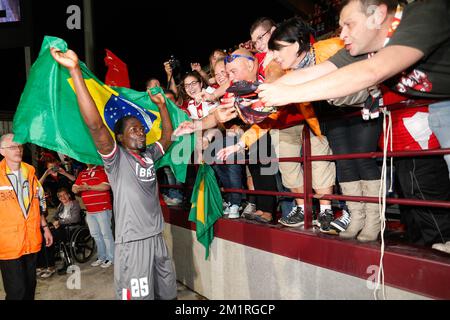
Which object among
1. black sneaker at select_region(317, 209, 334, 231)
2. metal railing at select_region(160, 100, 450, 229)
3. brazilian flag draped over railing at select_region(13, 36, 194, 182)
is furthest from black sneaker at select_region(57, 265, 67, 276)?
black sneaker at select_region(317, 209, 334, 231)

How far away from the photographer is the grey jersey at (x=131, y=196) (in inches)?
106

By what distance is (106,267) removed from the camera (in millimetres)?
5648

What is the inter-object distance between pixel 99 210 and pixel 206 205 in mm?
3050

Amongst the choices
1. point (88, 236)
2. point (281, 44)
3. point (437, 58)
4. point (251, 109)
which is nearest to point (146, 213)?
point (251, 109)

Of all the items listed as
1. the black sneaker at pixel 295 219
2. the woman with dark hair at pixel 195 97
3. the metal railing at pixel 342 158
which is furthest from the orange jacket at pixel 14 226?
the black sneaker at pixel 295 219

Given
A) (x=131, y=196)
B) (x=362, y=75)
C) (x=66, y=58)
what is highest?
(x=66, y=58)

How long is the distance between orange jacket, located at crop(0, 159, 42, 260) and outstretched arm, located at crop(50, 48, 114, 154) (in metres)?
1.81

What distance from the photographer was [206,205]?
147 inches

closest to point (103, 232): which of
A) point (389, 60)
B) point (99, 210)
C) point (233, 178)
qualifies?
point (99, 210)

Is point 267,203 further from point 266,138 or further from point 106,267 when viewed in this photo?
point 106,267

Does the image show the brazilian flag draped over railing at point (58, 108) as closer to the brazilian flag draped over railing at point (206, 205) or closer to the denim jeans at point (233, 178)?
the brazilian flag draped over railing at point (206, 205)

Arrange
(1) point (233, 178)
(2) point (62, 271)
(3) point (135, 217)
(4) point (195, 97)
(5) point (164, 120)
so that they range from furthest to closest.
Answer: (2) point (62, 271), (4) point (195, 97), (1) point (233, 178), (5) point (164, 120), (3) point (135, 217)

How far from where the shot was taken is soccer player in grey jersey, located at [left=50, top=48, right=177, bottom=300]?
2613 millimetres

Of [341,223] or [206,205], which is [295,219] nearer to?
[341,223]
